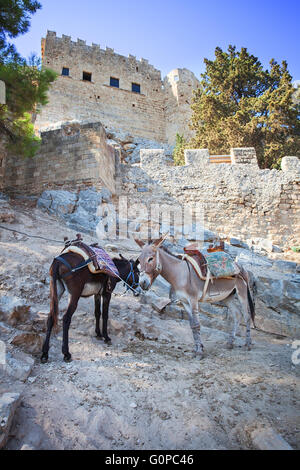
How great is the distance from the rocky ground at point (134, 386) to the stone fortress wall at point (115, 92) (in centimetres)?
1915

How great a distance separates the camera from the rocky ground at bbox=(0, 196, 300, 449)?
2.30 m

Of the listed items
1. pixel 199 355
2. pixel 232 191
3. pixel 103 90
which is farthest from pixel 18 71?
pixel 103 90

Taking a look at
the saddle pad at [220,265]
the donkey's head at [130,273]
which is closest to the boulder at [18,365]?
the donkey's head at [130,273]

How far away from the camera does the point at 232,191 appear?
11.4 metres

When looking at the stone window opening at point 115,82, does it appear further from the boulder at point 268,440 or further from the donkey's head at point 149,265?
the boulder at point 268,440

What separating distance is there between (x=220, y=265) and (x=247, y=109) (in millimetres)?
14020

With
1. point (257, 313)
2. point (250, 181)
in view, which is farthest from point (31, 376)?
point (250, 181)

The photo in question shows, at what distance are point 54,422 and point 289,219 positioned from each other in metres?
11.1

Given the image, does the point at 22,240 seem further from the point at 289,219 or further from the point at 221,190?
the point at 289,219

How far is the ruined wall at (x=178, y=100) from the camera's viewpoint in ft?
79.9

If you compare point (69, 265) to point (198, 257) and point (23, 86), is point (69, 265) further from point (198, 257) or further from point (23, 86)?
point (23, 86)

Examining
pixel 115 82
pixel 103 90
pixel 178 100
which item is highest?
pixel 115 82

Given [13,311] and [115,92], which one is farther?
[115,92]

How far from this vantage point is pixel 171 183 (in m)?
11.5
